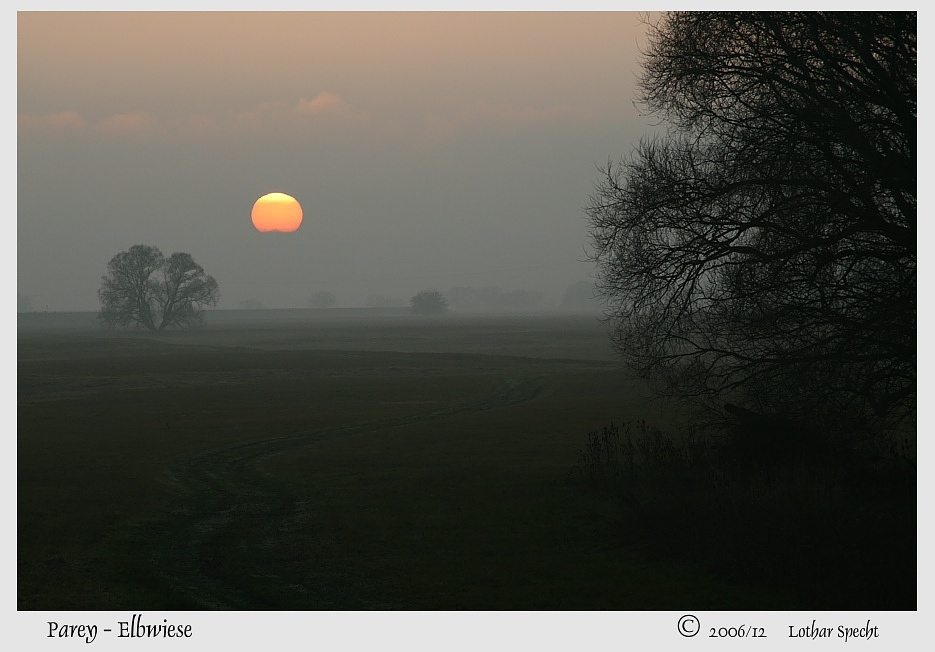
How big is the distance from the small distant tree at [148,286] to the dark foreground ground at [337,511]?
117 metres

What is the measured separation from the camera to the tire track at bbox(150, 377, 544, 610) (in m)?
14.4

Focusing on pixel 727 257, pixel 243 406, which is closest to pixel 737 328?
pixel 727 257

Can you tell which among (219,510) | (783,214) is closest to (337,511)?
(219,510)

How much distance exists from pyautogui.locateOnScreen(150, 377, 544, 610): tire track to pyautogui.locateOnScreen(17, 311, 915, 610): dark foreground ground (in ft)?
0.21

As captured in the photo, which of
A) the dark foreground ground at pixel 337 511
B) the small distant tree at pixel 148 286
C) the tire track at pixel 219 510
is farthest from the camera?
the small distant tree at pixel 148 286

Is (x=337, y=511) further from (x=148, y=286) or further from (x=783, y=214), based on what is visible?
(x=148, y=286)

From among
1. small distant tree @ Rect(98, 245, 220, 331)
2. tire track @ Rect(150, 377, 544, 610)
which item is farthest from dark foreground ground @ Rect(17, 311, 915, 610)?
small distant tree @ Rect(98, 245, 220, 331)

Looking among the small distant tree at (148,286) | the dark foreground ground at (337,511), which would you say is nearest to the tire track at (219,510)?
the dark foreground ground at (337,511)

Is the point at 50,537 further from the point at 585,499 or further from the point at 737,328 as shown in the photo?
the point at 737,328

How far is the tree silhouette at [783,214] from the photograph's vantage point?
640 inches

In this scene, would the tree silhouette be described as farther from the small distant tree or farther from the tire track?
the small distant tree

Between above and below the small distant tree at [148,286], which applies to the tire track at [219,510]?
below

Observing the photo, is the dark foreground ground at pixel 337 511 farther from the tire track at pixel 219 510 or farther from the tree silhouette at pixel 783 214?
the tree silhouette at pixel 783 214

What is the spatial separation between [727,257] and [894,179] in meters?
3.60
